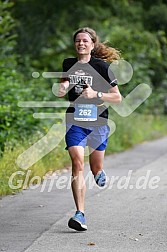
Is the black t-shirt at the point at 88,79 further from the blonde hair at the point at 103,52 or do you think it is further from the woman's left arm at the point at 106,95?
the blonde hair at the point at 103,52

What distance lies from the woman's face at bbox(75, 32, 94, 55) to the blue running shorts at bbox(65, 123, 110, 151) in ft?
2.65

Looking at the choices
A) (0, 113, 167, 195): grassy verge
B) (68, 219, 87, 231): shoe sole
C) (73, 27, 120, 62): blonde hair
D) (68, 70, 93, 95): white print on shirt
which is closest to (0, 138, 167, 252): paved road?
(68, 219, 87, 231): shoe sole

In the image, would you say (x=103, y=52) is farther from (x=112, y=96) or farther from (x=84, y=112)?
(x=84, y=112)

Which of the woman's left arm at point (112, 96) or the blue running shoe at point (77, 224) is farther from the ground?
the woman's left arm at point (112, 96)

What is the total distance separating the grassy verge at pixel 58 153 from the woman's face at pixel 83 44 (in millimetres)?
3264

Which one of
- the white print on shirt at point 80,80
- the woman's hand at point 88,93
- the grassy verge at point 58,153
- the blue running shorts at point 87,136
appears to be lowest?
the grassy verge at point 58,153

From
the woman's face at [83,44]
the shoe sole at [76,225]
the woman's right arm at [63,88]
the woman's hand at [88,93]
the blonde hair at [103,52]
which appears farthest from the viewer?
the blonde hair at [103,52]

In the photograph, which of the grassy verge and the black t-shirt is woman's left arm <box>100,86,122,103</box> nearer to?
the black t-shirt

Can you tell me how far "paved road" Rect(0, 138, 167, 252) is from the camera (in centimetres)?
750

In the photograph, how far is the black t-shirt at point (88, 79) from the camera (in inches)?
332

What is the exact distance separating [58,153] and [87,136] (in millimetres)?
6324

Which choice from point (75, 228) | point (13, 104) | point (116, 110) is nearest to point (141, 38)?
point (116, 110)

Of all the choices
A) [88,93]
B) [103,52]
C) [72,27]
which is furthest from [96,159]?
[72,27]

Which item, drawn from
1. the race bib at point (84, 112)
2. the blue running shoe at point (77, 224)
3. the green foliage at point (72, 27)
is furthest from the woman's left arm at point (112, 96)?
the green foliage at point (72, 27)
